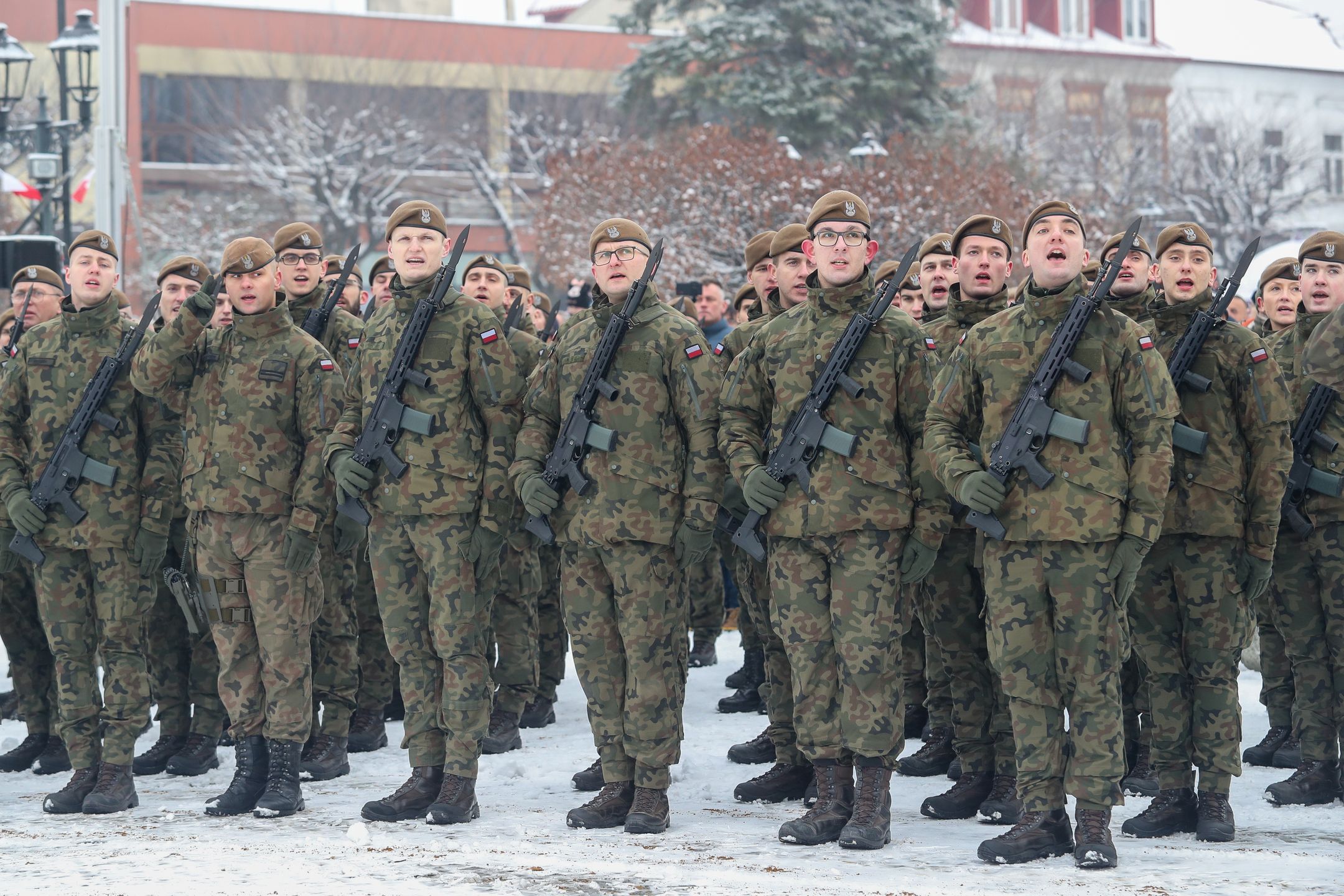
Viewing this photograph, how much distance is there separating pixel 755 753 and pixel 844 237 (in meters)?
2.73

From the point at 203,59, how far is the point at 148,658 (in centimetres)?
3785

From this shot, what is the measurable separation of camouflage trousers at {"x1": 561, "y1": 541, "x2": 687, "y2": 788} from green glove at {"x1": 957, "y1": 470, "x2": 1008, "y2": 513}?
132 cm

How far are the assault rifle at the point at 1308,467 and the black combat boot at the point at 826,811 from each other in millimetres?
2309

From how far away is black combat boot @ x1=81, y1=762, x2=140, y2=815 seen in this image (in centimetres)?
689

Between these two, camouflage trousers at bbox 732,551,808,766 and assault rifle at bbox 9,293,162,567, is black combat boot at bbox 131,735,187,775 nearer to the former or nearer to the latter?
assault rifle at bbox 9,293,162,567

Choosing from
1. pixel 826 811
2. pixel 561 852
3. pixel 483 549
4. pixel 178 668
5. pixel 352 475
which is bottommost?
pixel 561 852

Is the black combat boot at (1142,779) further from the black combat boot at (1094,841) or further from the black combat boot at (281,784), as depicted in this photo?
the black combat boot at (281,784)

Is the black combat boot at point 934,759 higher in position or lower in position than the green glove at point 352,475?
lower

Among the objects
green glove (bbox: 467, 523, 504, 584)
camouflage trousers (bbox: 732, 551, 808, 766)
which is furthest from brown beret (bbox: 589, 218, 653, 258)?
camouflage trousers (bbox: 732, 551, 808, 766)

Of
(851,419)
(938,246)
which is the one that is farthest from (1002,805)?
(938,246)

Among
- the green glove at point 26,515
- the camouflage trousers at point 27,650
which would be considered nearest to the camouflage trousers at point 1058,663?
the green glove at point 26,515

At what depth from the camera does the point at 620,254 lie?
6.75 metres

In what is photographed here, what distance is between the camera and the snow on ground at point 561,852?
550 centimetres

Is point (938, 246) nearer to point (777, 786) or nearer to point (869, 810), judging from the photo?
point (777, 786)
